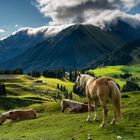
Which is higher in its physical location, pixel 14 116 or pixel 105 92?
pixel 105 92

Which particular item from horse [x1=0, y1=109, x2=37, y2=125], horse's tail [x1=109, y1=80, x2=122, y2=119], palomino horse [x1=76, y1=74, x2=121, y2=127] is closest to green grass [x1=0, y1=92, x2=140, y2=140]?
palomino horse [x1=76, y1=74, x2=121, y2=127]

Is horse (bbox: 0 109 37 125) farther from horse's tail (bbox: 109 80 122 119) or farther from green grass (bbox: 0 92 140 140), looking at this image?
horse's tail (bbox: 109 80 122 119)

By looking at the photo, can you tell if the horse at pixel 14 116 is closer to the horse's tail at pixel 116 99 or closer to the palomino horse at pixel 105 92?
the palomino horse at pixel 105 92

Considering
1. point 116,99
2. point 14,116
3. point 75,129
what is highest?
point 116,99

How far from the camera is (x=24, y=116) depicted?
47125 millimetres

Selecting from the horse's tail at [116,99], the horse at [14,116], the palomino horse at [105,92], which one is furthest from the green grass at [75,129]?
the horse at [14,116]

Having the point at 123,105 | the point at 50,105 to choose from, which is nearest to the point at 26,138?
the point at 123,105

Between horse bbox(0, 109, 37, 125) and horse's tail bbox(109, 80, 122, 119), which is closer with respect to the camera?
horse's tail bbox(109, 80, 122, 119)

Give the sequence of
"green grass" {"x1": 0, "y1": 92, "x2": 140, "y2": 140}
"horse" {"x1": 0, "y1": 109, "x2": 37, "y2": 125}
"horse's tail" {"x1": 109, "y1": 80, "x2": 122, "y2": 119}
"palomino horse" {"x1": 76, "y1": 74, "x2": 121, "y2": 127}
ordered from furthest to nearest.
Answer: "horse" {"x1": 0, "y1": 109, "x2": 37, "y2": 125}, "palomino horse" {"x1": 76, "y1": 74, "x2": 121, "y2": 127}, "horse's tail" {"x1": 109, "y1": 80, "x2": 122, "y2": 119}, "green grass" {"x1": 0, "y1": 92, "x2": 140, "y2": 140}

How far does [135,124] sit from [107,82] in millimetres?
4825

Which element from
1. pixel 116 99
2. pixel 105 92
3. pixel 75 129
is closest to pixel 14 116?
pixel 75 129

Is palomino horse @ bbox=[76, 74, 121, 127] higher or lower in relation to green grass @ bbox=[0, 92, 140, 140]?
higher

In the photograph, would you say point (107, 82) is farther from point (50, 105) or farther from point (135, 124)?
point (50, 105)

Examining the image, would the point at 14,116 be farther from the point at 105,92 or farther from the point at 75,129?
the point at 105,92
